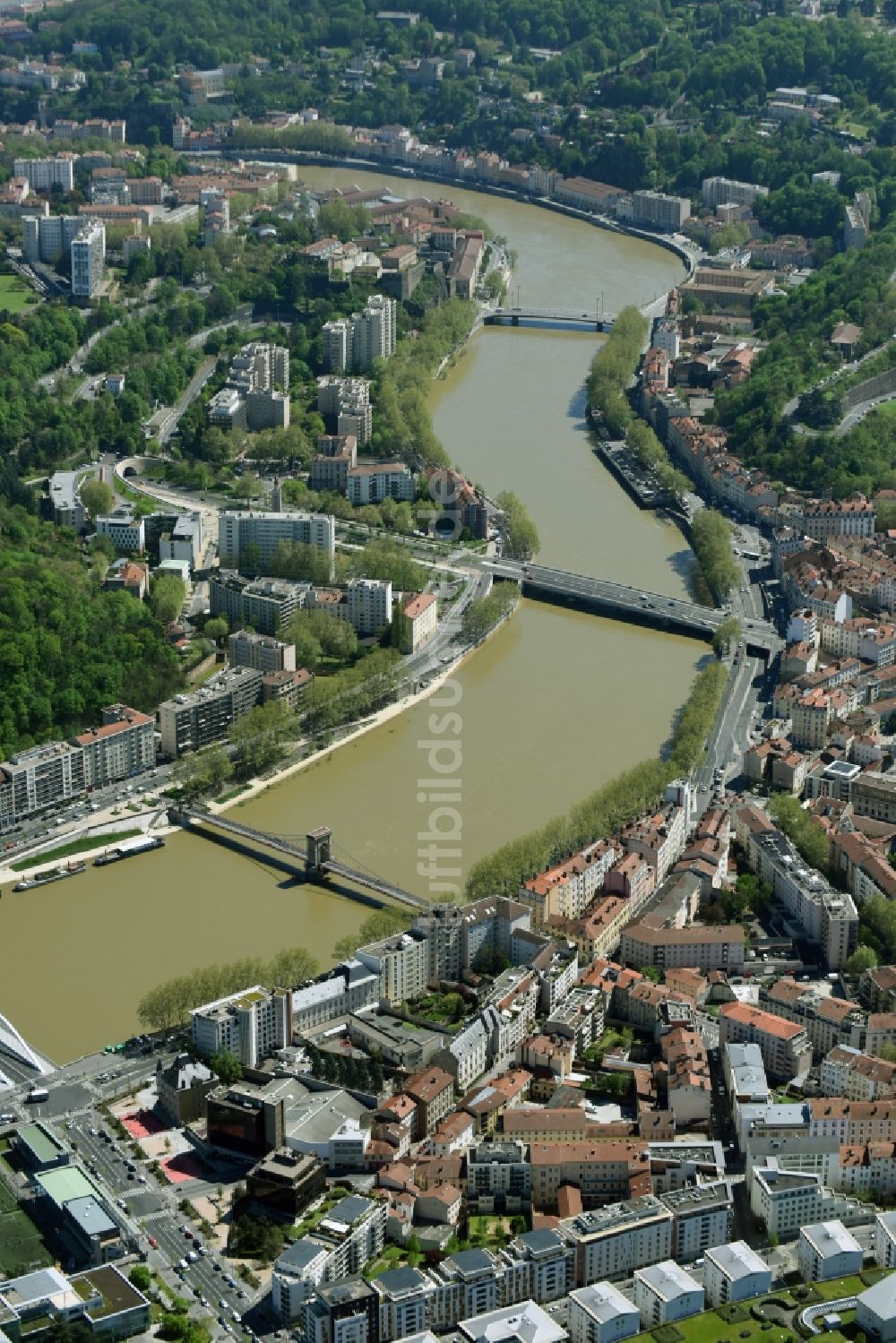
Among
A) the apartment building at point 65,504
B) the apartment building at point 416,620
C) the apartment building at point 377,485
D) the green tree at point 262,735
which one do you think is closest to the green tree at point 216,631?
the apartment building at point 416,620

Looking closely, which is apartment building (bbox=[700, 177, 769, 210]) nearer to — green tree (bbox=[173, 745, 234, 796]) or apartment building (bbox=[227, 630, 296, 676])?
apartment building (bbox=[227, 630, 296, 676])

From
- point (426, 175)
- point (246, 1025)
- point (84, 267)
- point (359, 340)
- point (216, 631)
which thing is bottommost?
point (246, 1025)

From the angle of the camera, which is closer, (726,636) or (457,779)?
(457,779)

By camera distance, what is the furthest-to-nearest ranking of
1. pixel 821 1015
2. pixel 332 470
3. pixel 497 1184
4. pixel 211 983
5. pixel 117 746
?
1. pixel 332 470
2. pixel 117 746
3. pixel 211 983
4. pixel 821 1015
5. pixel 497 1184

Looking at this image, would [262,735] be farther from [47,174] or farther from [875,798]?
→ [47,174]

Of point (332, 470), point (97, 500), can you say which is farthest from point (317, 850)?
point (332, 470)

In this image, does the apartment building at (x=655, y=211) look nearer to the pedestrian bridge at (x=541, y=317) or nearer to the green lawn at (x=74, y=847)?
the pedestrian bridge at (x=541, y=317)

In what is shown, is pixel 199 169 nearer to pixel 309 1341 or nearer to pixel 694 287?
pixel 694 287

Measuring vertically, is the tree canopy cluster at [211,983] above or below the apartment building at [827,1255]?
above
